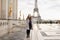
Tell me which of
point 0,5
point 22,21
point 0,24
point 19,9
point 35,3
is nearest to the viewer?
point 0,24

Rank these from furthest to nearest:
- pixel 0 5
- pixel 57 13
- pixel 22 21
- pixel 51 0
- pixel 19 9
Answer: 1. pixel 51 0
2. pixel 57 13
3. pixel 19 9
4. pixel 22 21
5. pixel 0 5

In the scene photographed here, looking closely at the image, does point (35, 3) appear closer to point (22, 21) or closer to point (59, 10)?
point (59, 10)

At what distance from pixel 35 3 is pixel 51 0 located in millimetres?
4007

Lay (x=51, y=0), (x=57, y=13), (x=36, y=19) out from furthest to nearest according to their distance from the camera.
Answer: (x=36, y=19)
(x=51, y=0)
(x=57, y=13)

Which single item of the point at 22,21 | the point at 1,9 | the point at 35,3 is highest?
the point at 35,3

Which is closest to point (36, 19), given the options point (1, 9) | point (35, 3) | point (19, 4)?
point (35, 3)

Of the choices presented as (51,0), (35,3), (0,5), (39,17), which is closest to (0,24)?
(0,5)

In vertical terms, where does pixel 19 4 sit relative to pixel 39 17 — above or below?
above

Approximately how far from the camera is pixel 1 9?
748cm

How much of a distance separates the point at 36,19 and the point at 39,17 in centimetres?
63

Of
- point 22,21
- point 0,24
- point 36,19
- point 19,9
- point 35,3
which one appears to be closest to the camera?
point 0,24

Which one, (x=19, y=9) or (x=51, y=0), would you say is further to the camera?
(x=51, y=0)

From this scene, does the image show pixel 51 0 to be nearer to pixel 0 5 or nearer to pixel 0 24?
pixel 0 5

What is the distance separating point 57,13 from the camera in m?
17.0
